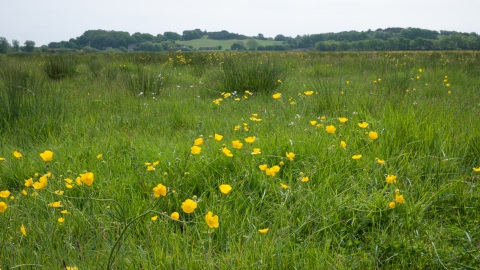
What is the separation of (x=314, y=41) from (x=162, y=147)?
76.2 meters

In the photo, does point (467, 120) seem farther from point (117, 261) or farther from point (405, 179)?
point (117, 261)

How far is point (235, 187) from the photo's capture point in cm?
189

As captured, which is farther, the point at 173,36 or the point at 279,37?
the point at 279,37

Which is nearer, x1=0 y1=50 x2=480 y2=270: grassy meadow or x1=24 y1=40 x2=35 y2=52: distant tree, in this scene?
x1=0 y1=50 x2=480 y2=270: grassy meadow

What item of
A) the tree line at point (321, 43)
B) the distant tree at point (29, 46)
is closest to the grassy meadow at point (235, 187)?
the tree line at point (321, 43)

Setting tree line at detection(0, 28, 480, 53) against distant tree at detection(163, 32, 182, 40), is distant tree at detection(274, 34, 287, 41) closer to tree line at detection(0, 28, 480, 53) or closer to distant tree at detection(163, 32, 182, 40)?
tree line at detection(0, 28, 480, 53)

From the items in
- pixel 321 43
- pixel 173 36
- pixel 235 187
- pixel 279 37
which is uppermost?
pixel 279 37

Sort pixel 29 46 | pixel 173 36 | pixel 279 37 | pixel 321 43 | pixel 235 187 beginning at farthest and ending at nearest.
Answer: pixel 279 37 < pixel 173 36 < pixel 321 43 < pixel 29 46 < pixel 235 187

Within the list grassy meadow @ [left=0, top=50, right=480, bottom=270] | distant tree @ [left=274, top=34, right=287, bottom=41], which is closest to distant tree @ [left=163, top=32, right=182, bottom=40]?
distant tree @ [left=274, top=34, right=287, bottom=41]

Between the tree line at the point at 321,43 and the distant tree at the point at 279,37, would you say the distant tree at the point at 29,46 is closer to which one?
the tree line at the point at 321,43

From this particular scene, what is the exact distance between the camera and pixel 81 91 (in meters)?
5.43

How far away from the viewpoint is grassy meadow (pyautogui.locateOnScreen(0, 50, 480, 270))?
4.35ft

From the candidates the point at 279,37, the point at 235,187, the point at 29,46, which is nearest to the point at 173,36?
the point at 279,37

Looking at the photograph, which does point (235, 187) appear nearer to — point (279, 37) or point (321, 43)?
point (321, 43)
